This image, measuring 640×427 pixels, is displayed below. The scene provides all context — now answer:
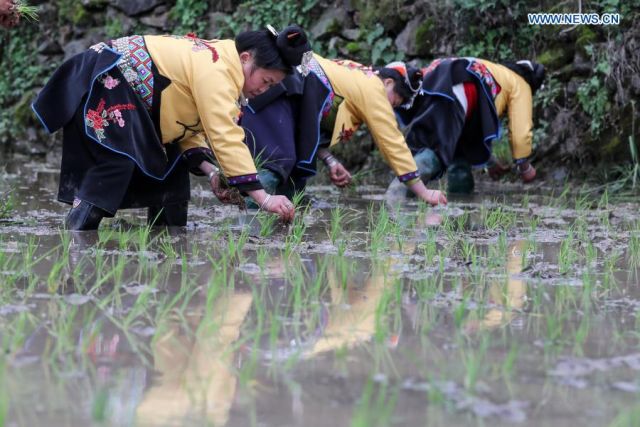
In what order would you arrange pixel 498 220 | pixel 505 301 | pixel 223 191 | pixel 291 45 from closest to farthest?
pixel 505 301 → pixel 291 45 → pixel 223 191 → pixel 498 220

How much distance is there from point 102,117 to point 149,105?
198mm

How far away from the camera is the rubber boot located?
6512mm

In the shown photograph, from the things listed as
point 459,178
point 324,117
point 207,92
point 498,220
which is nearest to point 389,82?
point 324,117

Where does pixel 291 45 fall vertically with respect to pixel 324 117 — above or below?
above

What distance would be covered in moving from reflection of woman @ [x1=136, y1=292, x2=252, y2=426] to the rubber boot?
4065 mm

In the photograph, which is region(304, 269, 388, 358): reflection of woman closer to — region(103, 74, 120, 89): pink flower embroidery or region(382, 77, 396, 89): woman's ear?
region(103, 74, 120, 89): pink flower embroidery

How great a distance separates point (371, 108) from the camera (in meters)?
5.15

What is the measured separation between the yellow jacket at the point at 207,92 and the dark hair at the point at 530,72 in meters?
2.80

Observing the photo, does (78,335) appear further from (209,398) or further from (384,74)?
(384,74)

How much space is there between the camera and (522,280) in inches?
123

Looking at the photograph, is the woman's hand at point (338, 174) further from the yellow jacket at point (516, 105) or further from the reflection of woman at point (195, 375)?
the reflection of woman at point (195, 375)

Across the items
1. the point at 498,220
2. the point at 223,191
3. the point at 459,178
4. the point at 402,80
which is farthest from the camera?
the point at 459,178

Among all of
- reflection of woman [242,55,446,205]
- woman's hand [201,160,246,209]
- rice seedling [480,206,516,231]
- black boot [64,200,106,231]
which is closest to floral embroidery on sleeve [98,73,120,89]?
black boot [64,200,106,231]

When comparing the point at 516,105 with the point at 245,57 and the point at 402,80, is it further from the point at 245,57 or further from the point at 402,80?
the point at 245,57
